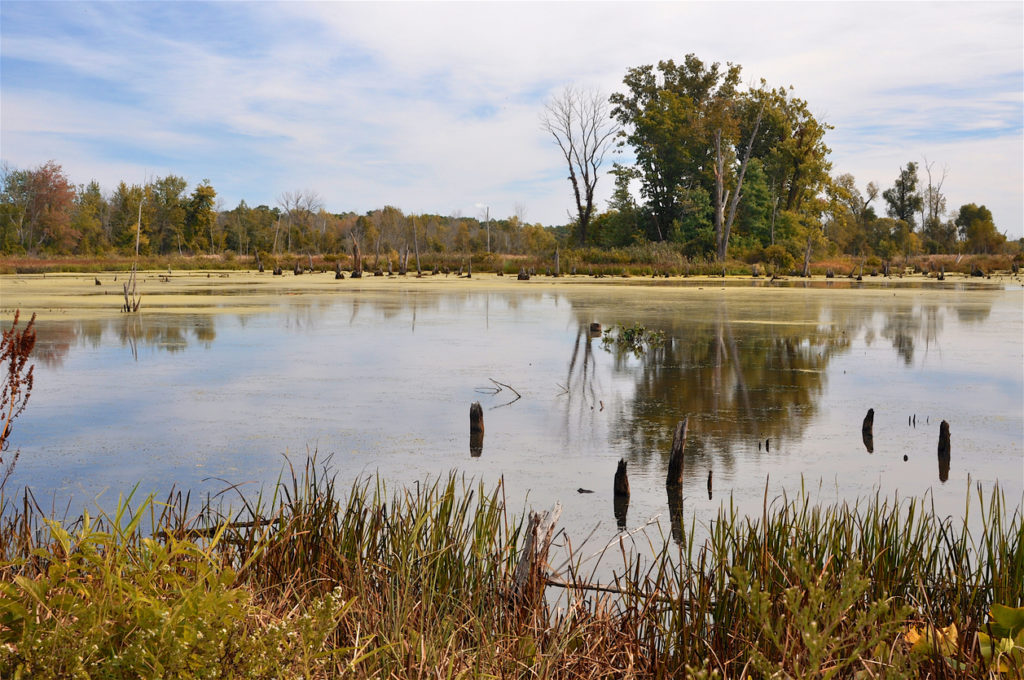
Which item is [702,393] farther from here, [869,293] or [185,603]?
[869,293]

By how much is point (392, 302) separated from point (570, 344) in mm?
11552

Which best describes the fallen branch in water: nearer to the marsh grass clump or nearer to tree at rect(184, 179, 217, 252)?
the marsh grass clump

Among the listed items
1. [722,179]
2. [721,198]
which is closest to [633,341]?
[721,198]

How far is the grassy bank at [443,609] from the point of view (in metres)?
2.52

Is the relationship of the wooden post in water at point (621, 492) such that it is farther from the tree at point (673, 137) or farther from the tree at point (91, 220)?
the tree at point (91, 220)

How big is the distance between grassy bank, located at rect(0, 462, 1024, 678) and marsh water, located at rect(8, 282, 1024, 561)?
0.54 metres

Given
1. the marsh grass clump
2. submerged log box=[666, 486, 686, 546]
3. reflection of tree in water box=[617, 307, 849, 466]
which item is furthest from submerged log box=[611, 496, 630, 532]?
the marsh grass clump

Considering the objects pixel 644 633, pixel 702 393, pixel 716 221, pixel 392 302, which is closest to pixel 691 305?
pixel 392 302

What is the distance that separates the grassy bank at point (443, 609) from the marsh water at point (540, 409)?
54 cm

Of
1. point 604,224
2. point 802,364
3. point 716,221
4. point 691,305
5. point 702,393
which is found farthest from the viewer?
point 604,224

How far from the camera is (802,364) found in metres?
12.0

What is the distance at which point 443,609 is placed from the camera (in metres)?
3.69

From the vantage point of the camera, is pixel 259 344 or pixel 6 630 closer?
pixel 6 630

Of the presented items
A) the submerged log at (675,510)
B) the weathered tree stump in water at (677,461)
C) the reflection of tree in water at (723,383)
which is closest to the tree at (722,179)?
the reflection of tree in water at (723,383)
